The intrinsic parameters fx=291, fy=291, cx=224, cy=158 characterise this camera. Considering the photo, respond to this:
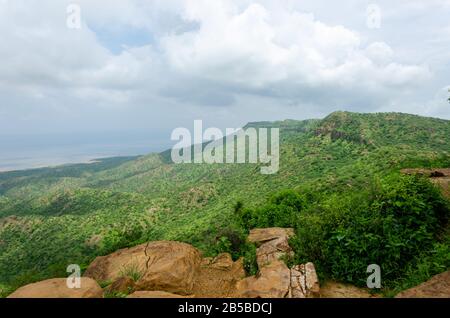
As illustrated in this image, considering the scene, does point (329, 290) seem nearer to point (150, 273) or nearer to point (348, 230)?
point (348, 230)

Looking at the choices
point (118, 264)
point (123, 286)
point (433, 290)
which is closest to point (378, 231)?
point (433, 290)

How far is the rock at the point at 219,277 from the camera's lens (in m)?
9.76

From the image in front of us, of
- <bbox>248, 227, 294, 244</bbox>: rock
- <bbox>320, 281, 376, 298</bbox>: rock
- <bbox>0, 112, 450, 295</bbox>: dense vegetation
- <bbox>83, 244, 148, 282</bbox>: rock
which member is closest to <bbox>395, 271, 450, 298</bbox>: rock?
<bbox>0, 112, 450, 295</bbox>: dense vegetation

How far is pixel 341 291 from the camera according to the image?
8258 mm

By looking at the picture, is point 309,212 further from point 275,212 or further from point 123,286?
point 123,286

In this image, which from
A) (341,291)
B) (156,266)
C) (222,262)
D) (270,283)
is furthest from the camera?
(222,262)

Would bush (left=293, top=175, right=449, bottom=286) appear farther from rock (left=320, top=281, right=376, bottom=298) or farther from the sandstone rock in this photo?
the sandstone rock

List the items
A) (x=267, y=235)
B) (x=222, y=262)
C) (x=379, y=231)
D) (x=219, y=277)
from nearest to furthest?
(x=379, y=231) < (x=219, y=277) < (x=222, y=262) < (x=267, y=235)

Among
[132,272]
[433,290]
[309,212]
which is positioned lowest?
[132,272]

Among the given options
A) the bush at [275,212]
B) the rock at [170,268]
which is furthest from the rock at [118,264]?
the bush at [275,212]

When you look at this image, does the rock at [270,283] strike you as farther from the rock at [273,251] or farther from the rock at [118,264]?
the rock at [118,264]

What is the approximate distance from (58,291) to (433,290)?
9.11m
